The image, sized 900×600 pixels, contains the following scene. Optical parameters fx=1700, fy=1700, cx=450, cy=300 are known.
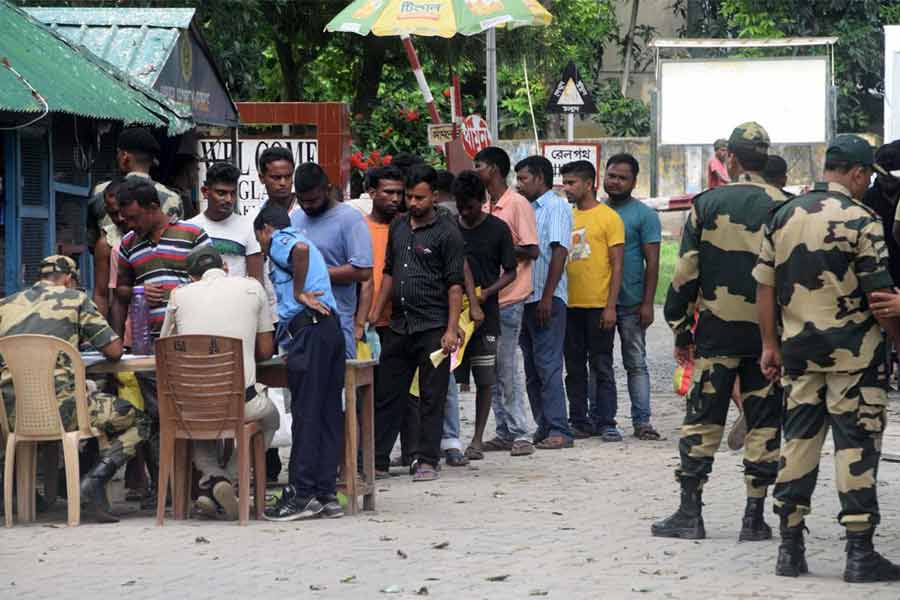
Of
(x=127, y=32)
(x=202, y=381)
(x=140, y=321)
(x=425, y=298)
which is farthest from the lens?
(x=127, y=32)

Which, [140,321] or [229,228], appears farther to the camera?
[229,228]

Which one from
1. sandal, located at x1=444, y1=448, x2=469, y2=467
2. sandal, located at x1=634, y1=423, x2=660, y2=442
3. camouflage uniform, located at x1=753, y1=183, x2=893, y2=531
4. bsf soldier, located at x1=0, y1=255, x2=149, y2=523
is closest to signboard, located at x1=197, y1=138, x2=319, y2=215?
sandal, located at x1=634, y1=423, x2=660, y2=442

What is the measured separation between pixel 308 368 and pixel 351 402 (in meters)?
0.39

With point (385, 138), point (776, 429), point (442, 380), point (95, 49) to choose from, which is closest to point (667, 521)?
point (776, 429)

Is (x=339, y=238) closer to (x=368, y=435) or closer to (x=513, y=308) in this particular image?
(x=368, y=435)

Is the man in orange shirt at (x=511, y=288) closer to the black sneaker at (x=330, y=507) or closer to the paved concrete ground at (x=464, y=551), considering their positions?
the paved concrete ground at (x=464, y=551)

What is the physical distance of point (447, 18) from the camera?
1410cm

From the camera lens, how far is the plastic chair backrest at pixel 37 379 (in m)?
8.95

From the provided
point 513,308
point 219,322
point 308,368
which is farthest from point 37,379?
point 513,308

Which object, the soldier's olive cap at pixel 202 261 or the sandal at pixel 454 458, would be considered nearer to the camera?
the soldier's olive cap at pixel 202 261

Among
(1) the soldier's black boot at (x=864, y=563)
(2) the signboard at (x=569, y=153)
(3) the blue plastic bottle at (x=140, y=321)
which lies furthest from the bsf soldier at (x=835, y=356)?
(2) the signboard at (x=569, y=153)

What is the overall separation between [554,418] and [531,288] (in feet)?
3.15

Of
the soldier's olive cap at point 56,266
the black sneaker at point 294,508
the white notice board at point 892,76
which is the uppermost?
the white notice board at point 892,76

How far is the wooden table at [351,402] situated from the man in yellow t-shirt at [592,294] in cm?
312
